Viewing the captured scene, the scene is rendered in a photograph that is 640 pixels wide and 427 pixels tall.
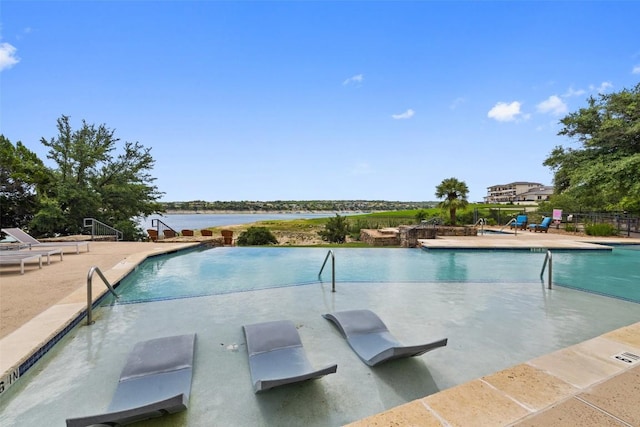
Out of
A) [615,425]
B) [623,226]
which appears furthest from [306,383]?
[623,226]

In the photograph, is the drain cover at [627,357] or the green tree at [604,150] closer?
the drain cover at [627,357]

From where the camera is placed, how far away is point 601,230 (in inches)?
635

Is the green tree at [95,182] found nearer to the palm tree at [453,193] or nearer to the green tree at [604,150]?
the palm tree at [453,193]

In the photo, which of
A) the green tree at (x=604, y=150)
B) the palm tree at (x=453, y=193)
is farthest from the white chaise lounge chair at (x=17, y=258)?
A: the green tree at (x=604, y=150)

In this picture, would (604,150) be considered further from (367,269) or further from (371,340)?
(371,340)

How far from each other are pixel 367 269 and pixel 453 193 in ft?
32.9

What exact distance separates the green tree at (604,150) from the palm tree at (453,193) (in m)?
6.76

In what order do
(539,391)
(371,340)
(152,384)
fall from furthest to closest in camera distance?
1. (371,340)
2. (152,384)
3. (539,391)

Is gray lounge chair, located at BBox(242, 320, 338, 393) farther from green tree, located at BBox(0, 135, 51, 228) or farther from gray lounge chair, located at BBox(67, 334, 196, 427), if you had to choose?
green tree, located at BBox(0, 135, 51, 228)

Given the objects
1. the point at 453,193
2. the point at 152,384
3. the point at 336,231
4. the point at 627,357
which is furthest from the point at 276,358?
the point at 453,193

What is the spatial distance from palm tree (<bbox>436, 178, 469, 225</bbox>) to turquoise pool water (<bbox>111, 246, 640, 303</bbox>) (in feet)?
16.8

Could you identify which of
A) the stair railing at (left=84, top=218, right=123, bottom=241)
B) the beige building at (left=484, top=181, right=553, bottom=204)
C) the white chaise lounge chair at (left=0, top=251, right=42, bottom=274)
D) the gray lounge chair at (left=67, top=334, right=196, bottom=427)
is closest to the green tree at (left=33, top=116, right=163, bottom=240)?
the stair railing at (left=84, top=218, right=123, bottom=241)

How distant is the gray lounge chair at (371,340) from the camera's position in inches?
123

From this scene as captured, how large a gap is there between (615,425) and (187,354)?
11.7 feet
